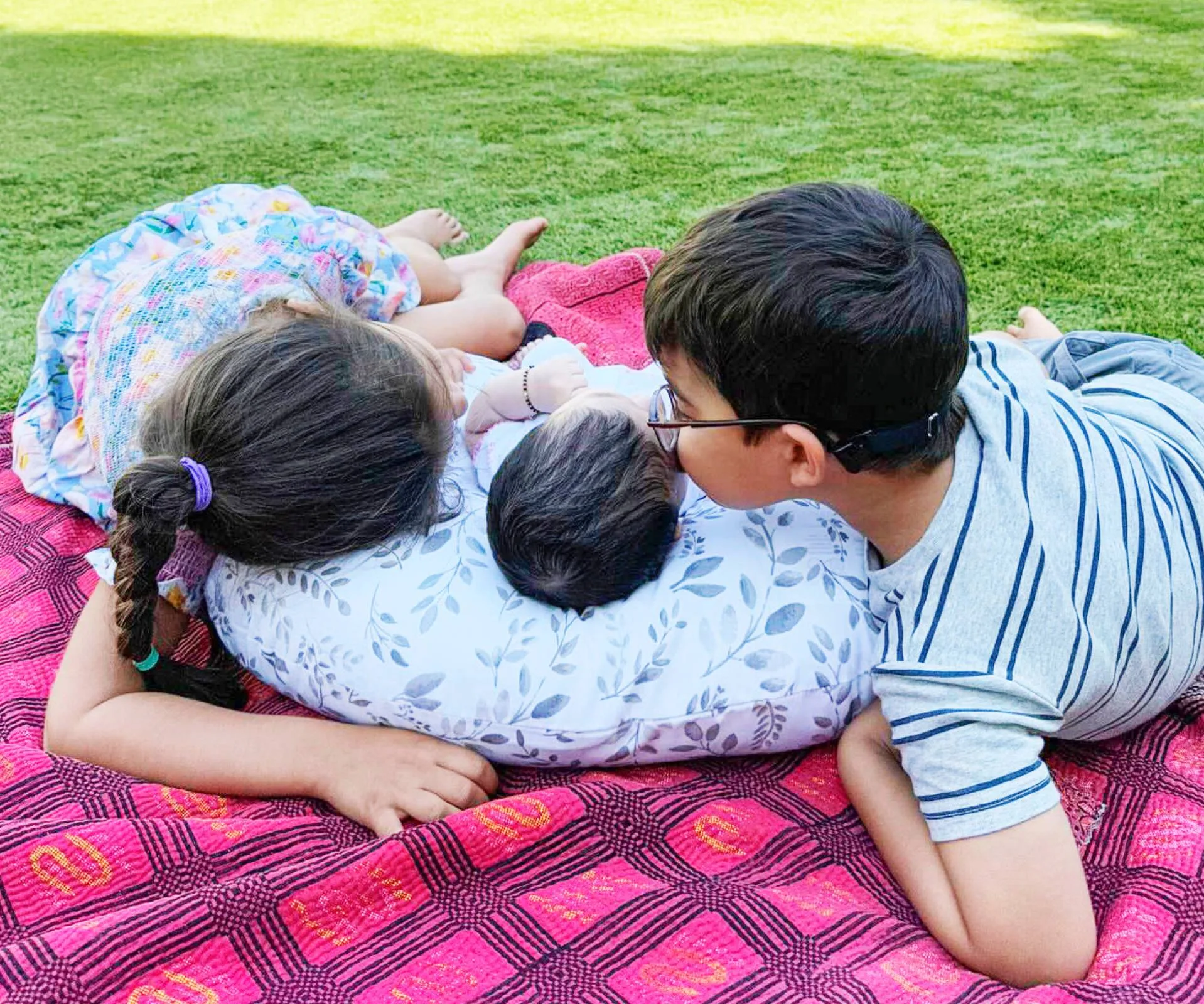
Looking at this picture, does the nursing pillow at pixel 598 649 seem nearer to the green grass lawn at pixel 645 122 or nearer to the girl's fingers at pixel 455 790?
the girl's fingers at pixel 455 790

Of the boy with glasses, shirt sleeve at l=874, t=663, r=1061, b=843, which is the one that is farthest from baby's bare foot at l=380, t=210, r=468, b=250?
shirt sleeve at l=874, t=663, r=1061, b=843

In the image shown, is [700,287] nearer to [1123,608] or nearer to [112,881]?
[1123,608]

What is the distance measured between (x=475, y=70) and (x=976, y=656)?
145 inches

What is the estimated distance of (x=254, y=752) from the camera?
115 cm

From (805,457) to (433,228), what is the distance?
168 centimetres

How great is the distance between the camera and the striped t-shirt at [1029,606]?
0.96 m

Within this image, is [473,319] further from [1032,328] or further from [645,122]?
[645,122]

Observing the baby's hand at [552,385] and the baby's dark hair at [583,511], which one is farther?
the baby's hand at [552,385]

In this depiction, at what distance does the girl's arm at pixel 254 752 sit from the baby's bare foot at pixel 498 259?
1.19 metres

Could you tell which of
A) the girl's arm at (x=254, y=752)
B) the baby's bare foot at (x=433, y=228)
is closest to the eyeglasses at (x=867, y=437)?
the girl's arm at (x=254, y=752)

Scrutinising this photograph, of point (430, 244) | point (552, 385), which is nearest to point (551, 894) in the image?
point (552, 385)

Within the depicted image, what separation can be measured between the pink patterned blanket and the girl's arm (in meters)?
0.02

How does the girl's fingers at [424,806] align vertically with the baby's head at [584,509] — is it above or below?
A: below

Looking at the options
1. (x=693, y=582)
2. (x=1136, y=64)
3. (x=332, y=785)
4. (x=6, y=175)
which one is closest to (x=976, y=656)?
→ (x=693, y=582)
